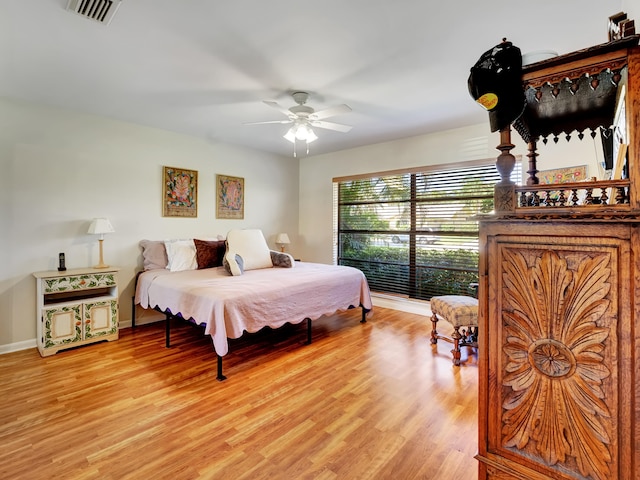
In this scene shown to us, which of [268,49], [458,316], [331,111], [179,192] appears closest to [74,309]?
[179,192]

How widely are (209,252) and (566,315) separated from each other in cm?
377

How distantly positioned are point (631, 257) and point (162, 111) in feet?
13.0

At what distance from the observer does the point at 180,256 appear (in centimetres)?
384

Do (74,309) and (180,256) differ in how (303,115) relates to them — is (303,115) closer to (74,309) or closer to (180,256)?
(180,256)

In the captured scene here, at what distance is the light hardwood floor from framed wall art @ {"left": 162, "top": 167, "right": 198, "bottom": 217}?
183 centimetres

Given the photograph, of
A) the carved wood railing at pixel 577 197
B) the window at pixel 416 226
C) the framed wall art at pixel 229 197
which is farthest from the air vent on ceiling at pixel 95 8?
the window at pixel 416 226

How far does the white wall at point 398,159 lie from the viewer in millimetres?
3266

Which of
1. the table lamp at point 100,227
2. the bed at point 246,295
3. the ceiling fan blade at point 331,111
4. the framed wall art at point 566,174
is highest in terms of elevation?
the ceiling fan blade at point 331,111

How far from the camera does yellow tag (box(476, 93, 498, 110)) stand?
41.0 inches

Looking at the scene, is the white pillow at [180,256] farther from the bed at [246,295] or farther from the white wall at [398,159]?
the white wall at [398,159]

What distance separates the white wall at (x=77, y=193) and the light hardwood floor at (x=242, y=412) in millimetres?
885

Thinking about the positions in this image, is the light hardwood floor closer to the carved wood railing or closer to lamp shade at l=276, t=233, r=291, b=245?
the carved wood railing

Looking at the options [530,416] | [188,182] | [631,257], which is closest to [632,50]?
[631,257]

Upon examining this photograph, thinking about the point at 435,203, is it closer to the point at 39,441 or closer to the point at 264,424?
the point at 264,424
